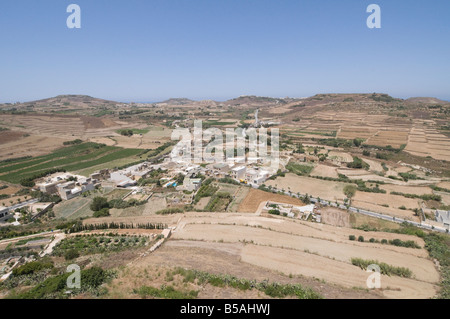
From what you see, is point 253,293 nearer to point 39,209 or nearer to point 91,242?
point 91,242

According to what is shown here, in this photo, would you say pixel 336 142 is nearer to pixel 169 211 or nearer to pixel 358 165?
pixel 358 165

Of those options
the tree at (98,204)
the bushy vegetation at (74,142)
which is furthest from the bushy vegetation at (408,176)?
the bushy vegetation at (74,142)

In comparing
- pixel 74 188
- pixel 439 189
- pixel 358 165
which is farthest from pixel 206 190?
pixel 439 189

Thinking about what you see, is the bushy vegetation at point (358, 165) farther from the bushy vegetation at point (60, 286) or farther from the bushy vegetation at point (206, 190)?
the bushy vegetation at point (60, 286)

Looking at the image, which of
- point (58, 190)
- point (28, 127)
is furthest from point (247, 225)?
point (28, 127)

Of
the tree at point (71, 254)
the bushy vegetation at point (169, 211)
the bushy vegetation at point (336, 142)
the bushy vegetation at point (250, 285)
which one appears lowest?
the tree at point (71, 254)
